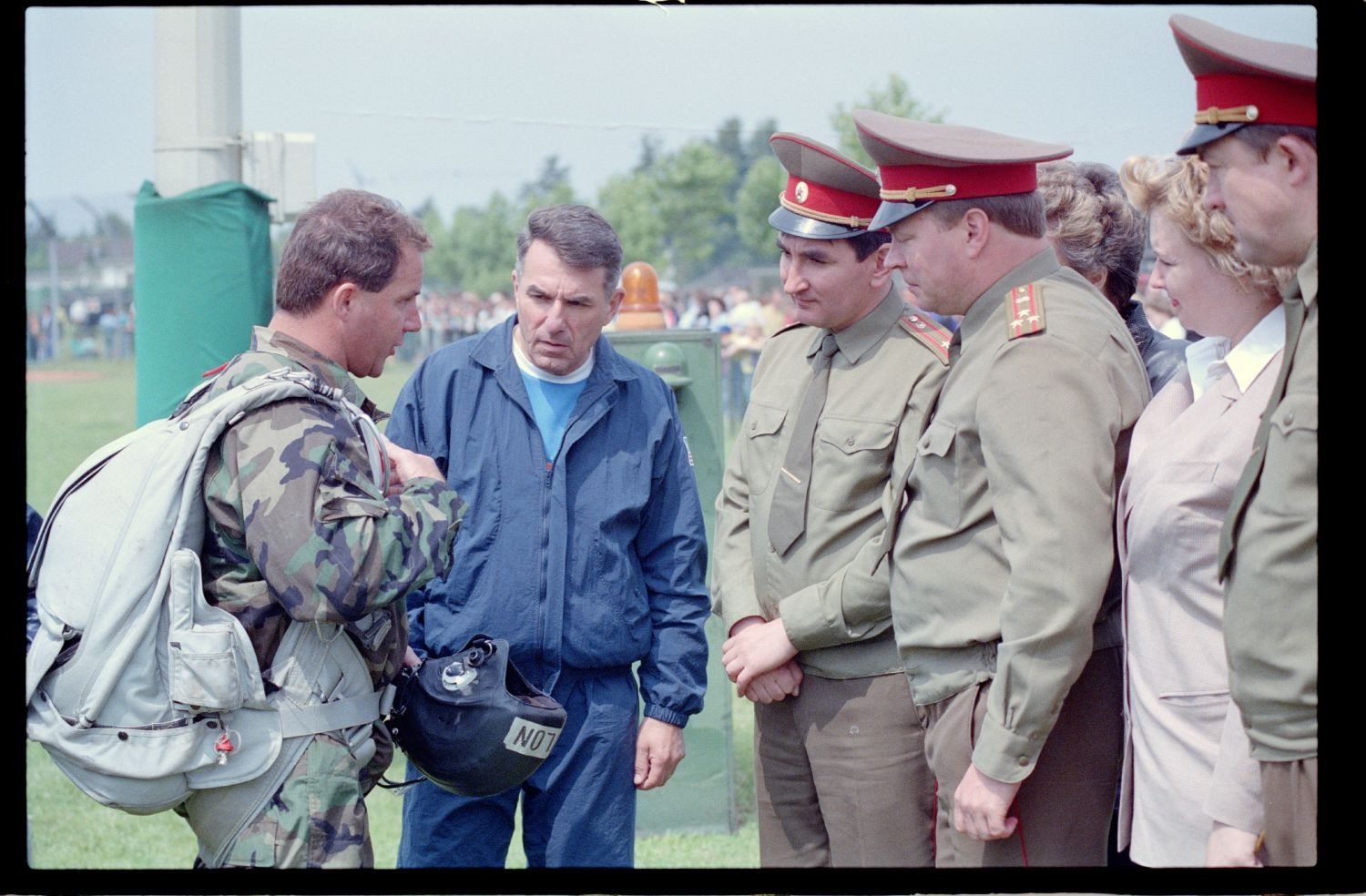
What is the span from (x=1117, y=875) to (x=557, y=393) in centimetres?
169

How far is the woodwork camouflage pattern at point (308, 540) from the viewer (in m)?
2.41

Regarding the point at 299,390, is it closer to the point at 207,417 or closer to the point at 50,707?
the point at 207,417

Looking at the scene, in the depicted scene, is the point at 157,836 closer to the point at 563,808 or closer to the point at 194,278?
the point at 194,278

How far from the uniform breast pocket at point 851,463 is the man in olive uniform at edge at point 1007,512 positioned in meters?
0.25

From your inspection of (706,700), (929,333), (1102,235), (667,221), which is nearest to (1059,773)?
(929,333)

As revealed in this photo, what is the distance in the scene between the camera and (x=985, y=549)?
2609 mm

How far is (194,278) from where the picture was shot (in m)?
4.07

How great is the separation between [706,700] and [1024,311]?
2.39 metres

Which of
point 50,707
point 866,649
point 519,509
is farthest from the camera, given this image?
point 519,509

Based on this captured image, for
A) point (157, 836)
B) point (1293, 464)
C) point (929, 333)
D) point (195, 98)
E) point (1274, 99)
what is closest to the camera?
point (1293, 464)

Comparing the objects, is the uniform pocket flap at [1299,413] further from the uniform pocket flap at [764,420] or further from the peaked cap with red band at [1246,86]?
the uniform pocket flap at [764,420]

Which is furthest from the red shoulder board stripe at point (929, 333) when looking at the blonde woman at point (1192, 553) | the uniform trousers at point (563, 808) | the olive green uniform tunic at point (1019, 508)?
the uniform trousers at point (563, 808)

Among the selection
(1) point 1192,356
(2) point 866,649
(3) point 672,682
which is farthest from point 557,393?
(1) point 1192,356
